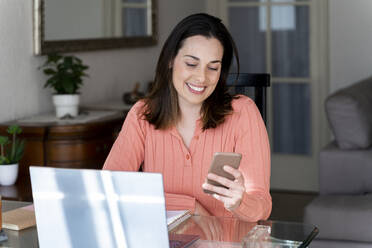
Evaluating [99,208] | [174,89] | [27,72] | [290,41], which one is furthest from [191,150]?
[290,41]

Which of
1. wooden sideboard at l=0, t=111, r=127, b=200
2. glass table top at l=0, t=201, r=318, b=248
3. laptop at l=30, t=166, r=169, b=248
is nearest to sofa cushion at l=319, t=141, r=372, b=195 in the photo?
wooden sideboard at l=0, t=111, r=127, b=200

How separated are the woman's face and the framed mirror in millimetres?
1477

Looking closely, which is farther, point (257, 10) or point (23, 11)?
point (257, 10)

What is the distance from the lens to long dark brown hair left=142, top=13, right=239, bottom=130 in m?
1.97

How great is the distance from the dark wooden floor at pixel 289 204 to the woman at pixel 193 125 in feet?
7.07

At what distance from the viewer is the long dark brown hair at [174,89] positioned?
1.97 meters

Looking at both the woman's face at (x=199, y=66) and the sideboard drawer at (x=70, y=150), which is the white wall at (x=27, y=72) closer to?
the sideboard drawer at (x=70, y=150)

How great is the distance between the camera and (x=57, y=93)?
3.21 metres

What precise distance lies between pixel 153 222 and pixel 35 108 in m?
2.17

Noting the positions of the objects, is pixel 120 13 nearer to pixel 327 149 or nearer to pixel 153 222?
pixel 327 149

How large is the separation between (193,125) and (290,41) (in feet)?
10.1

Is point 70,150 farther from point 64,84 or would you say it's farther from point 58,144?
point 64,84

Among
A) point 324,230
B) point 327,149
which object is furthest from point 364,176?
point 324,230

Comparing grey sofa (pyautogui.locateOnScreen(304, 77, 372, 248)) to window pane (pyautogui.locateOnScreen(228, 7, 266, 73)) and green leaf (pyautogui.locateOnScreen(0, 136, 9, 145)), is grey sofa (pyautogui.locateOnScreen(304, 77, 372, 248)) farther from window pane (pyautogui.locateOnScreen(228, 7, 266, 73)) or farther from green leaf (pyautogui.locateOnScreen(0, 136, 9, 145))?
window pane (pyautogui.locateOnScreen(228, 7, 266, 73))
